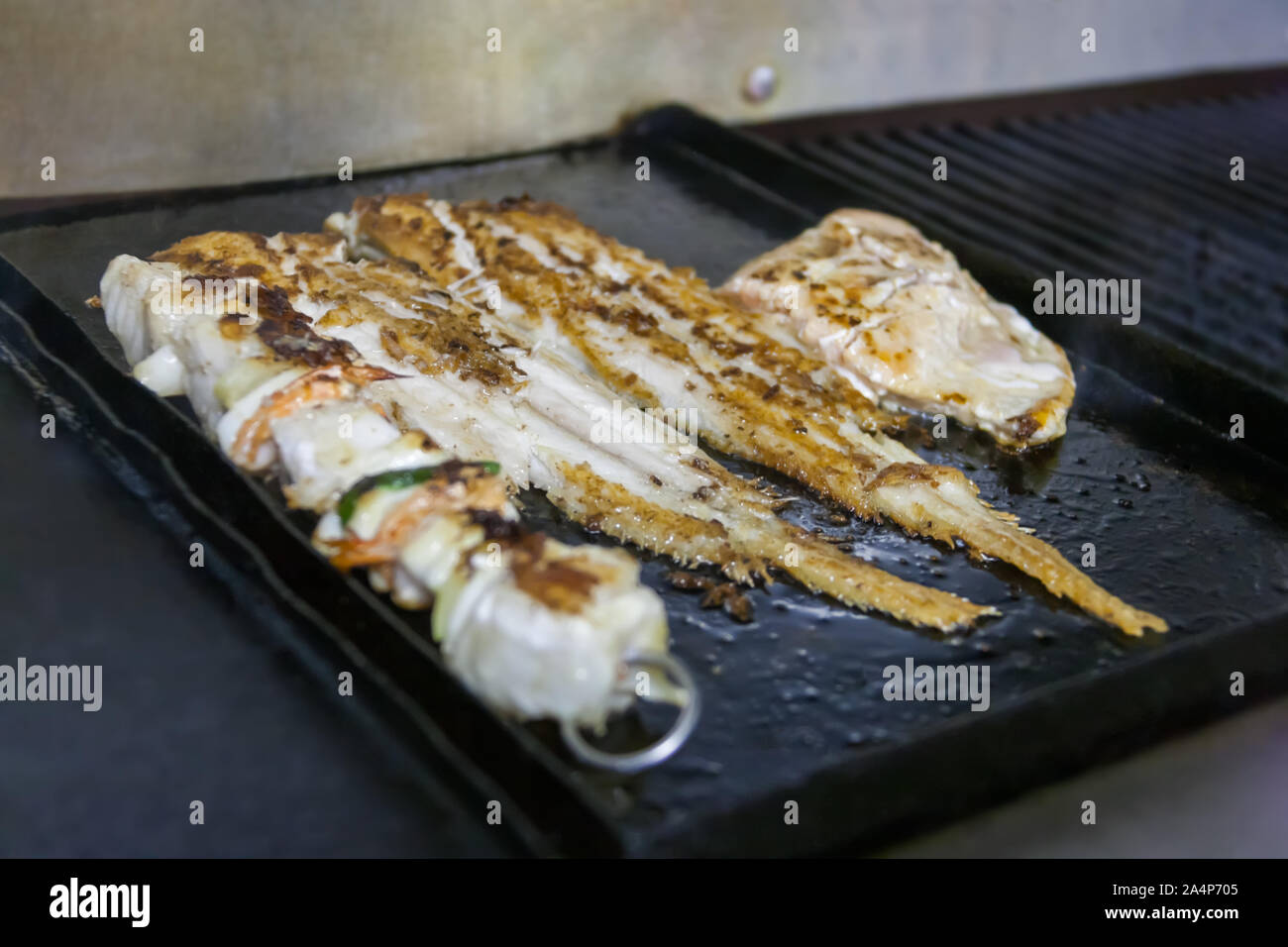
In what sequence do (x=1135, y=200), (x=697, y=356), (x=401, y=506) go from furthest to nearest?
(x=1135, y=200) → (x=697, y=356) → (x=401, y=506)

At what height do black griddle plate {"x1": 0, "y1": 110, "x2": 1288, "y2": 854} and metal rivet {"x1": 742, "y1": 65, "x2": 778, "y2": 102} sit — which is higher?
metal rivet {"x1": 742, "y1": 65, "x2": 778, "y2": 102}

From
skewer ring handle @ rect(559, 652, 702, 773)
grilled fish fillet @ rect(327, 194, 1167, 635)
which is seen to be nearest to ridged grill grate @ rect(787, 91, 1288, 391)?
grilled fish fillet @ rect(327, 194, 1167, 635)

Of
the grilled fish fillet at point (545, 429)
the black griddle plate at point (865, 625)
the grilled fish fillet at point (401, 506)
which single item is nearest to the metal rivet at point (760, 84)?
the black griddle plate at point (865, 625)

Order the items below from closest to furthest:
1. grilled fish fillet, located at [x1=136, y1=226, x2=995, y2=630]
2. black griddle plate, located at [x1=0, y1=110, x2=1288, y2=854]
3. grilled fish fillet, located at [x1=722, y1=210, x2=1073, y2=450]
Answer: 1. black griddle plate, located at [x1=0, y1=110, x2=1288, y2=854]
2. grilled fish fillet, located at [x1=136, y1=226, x2=995, y2=630]
3. grilled fish fillet, located at [x1=722, y1=210, x2=1073, y2=450]

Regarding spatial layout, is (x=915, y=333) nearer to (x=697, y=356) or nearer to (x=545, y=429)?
(x=697, y=356)

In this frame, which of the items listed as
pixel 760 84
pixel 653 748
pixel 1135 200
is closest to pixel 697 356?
pixel 653 748

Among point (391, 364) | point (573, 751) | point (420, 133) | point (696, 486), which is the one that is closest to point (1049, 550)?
point (696, 486)

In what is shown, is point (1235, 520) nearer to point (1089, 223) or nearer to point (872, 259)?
point (872, 259)

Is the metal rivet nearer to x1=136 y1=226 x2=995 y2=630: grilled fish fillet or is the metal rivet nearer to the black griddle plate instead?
the black griddle plate

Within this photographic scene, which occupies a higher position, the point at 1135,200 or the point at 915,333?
the point at 1135,200
